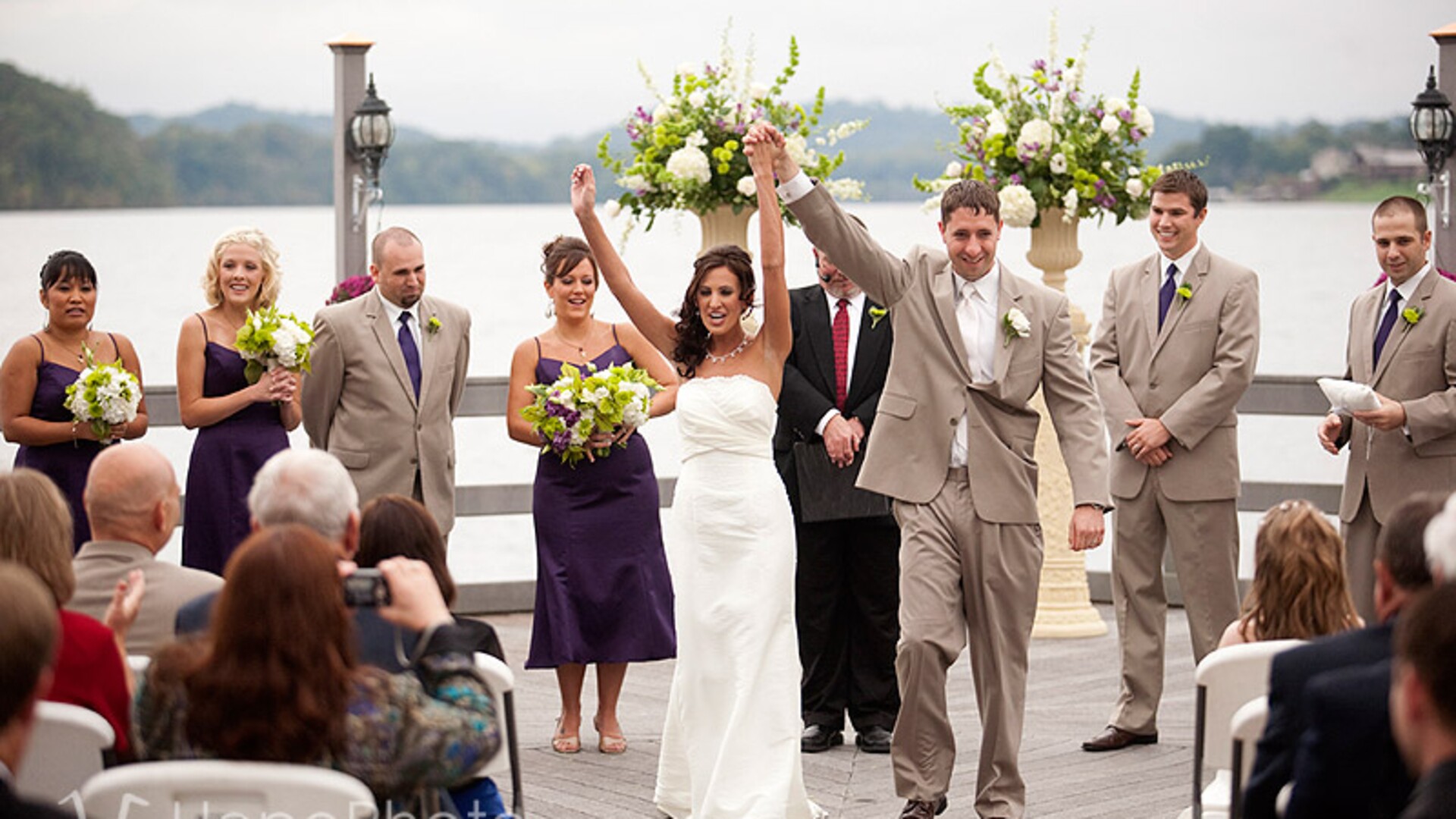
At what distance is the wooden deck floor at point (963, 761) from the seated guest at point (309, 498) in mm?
2240

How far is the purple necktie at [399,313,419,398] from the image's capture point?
6492mm

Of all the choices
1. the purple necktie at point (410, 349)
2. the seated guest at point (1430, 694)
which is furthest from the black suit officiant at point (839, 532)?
the seated guest at point (1430, 694)

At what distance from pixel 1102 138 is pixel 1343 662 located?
5225 millimetres

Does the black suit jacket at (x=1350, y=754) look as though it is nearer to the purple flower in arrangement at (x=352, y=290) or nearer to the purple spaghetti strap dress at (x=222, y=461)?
the purple spaghetti strap dress at (x=222, y=461)

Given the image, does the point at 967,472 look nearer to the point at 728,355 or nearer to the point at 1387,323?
the point at 728,355

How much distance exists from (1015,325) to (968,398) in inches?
9.5

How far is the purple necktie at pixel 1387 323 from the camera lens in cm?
637

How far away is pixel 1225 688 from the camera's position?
12.1 ft

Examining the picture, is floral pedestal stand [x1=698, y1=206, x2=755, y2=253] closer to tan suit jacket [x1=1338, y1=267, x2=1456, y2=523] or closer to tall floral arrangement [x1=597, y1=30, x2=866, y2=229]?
tall floral arrangement [x1=597, y1=30, x2=866, y2=229]

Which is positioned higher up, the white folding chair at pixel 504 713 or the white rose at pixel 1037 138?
the white rose at pixel 1037 138

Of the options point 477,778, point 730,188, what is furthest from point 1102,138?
point 477,778

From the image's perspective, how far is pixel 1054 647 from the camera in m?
8.24

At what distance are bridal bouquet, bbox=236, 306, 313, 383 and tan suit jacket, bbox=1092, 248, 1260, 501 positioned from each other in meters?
2.70

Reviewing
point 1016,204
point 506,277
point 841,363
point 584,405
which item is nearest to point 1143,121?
point 1016,204
